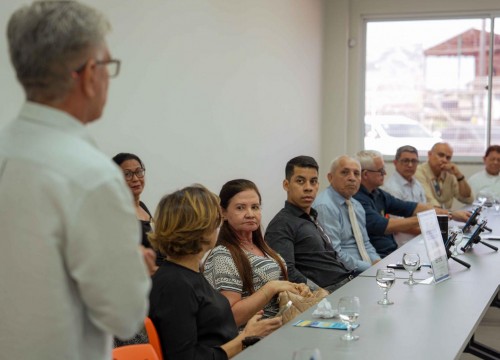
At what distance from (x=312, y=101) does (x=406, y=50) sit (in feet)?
5.53

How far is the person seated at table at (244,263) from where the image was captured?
3213 millimetres

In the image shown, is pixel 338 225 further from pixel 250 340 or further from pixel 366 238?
pixel 250 340

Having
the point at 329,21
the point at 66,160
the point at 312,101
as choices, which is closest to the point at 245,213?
the point at 66,160

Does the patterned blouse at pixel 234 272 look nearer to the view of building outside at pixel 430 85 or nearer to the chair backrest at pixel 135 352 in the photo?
the chair backrest at pixel 135 352

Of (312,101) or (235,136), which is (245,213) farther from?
(312,101)

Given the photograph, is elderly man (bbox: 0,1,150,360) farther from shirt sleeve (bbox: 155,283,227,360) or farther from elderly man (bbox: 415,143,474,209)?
elderly man (bbox: 415,143,474,209)

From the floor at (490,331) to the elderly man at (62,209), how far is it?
Answer: 162 inches

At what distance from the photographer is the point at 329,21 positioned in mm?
10008

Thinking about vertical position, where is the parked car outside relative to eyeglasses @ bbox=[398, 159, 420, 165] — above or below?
above

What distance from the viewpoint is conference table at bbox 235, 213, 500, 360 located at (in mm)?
2398

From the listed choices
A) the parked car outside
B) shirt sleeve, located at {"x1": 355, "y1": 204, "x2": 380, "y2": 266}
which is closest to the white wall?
shirt sleeve, located at {"x1": 355, "y1": 204, "x2": 380, "y2": 266}

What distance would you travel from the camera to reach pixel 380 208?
247 inches

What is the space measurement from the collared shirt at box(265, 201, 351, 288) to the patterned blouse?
59 centimetres

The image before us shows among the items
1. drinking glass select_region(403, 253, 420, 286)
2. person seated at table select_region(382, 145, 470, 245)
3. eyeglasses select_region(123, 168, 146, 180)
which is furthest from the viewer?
person seated at table select_region(382, 145, 470, 245)
